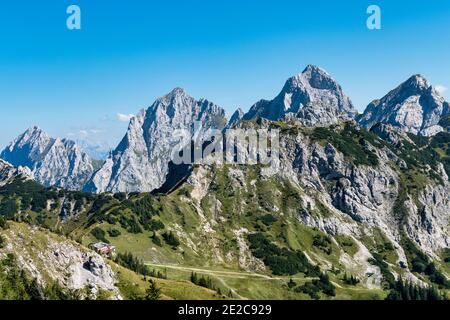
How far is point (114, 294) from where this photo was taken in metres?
193

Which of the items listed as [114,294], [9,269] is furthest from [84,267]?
[9,269]
